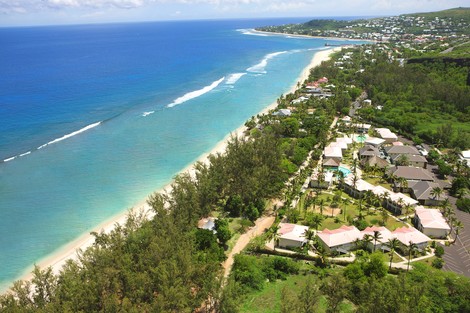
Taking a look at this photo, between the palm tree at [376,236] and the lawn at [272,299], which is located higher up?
the palm tree at [376,236]

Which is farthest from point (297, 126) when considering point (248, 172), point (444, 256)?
point (444, 256)

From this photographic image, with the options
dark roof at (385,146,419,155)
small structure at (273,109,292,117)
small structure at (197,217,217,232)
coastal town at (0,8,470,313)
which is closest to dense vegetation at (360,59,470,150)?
coastal town at (0,8,470,313)

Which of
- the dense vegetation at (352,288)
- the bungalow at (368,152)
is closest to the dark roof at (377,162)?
the bungalow at (368,152)

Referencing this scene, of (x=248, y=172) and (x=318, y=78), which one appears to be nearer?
(x=248, y=172)

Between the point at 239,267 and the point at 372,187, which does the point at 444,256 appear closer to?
the point at 372,187

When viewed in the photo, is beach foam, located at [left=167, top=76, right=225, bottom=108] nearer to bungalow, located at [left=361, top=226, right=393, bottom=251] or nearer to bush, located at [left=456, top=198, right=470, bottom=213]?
bungalow, located at [left=361, top=226, right=393, bottom=251]

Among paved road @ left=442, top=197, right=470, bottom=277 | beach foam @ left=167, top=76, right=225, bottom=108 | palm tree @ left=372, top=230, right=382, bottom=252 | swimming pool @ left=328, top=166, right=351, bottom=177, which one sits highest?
beach foam @ left=167, top=76, right=225, bottom=108

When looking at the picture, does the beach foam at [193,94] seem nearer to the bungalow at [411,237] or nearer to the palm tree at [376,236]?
the palm tree at [376,236]
